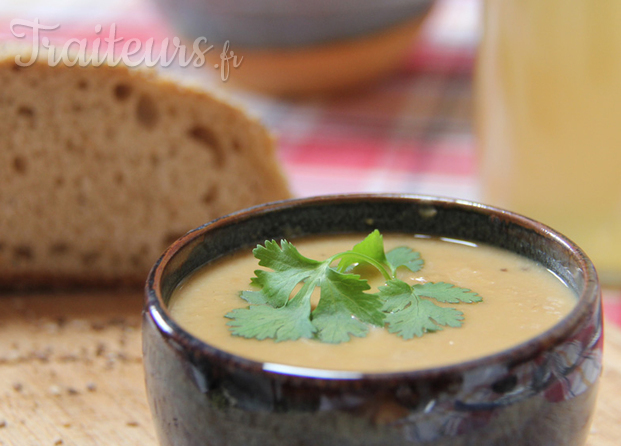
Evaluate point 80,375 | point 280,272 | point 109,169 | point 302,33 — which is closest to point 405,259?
point 280,272

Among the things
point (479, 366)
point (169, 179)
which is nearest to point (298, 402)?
point (479, 366)

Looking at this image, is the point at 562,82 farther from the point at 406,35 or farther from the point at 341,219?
the point at 406,35

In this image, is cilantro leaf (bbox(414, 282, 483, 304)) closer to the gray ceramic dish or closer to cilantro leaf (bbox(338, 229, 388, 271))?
cilantro leaf (bbox(338, 229, 388, 271))

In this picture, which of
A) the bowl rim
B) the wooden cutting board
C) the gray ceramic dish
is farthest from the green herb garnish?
the gray ceramic dish

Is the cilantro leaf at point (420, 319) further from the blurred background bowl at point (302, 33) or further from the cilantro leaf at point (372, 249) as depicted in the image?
the blurred background bowl at point (302, 33)

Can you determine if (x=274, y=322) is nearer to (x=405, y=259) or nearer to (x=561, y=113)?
(x=405, y=259)
